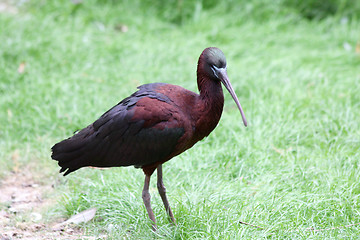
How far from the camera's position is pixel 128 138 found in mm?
3783

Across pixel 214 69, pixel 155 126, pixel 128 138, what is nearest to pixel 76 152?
pixel 128 138

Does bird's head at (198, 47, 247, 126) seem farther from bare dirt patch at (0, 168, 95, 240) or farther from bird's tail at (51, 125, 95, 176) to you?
bare dirt patch at (0, 168, 95, 240)

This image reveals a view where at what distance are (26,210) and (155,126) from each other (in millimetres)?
1543

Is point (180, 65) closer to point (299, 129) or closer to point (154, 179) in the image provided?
point (299, 129)

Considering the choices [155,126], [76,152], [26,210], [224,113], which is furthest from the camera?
[224,113]

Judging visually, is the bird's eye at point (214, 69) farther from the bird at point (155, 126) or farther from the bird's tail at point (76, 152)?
the bird's tail at point (76, 152)

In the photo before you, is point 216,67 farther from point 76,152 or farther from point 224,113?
point 224,113

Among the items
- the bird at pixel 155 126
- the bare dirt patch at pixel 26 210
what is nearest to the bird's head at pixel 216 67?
the bird at pixel 155 126

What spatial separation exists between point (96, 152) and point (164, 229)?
747 mm

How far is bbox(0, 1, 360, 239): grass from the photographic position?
158 inches

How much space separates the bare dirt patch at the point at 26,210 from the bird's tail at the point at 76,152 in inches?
20.2

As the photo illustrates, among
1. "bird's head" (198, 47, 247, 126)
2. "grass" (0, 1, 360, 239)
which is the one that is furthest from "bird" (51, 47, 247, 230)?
"grass" (0, 1, 360, 239)

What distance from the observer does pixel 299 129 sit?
534cm

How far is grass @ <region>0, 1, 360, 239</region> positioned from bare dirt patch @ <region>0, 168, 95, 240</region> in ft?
0.42
